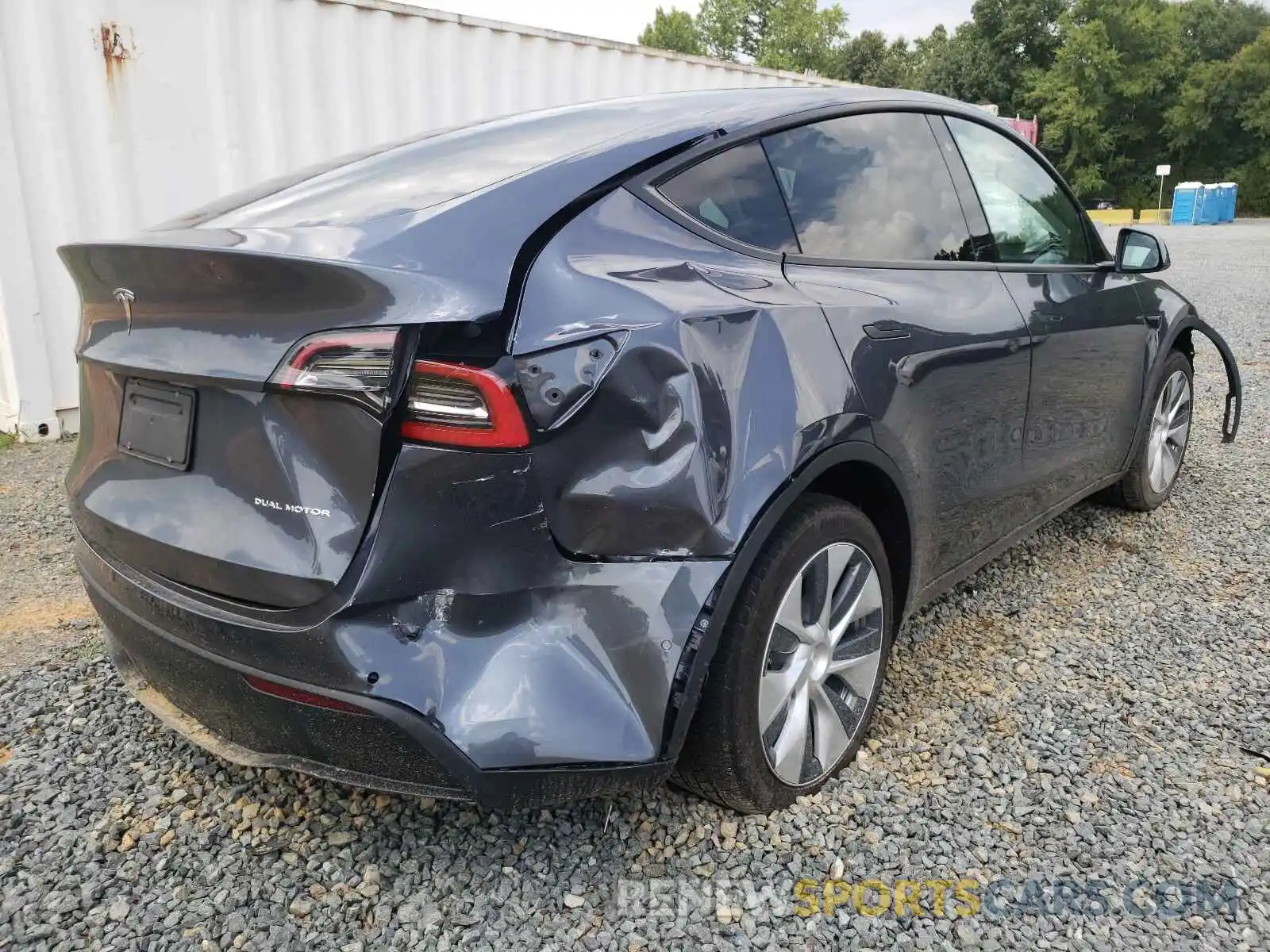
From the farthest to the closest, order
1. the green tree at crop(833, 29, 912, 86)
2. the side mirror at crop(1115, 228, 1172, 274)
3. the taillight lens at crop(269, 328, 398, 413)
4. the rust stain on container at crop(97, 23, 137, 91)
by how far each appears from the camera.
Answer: the green tree at crop(833, 29, 912, 86), the rust stain on container at crop(97, 23, 137, 91), the side mirror at crop(1115, 228, 1172, 274), the taillight lens at crop(269, 328, 398, 413)

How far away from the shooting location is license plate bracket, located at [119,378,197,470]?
186 centimetres

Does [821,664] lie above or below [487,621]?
below

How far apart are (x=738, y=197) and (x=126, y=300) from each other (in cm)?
131

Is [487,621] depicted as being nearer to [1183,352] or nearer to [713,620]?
[713,620]

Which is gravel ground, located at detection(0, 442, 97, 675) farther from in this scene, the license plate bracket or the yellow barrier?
the yellow barrier

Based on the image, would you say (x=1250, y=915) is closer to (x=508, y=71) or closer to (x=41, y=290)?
(x=41, y=290)

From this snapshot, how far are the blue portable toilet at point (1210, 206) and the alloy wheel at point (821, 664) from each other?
4423cm

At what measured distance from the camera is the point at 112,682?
2854 mm

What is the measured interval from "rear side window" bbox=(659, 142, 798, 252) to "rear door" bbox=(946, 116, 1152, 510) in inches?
41.2

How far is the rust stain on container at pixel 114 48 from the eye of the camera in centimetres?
577

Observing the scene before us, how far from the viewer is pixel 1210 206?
131 ft

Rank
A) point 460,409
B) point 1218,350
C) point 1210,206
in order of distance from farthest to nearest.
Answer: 1. point 1210,206
2. point 1218,350
3. point 460,409

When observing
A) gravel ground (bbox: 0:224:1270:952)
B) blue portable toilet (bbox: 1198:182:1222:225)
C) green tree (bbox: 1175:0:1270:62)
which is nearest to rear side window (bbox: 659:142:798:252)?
gravel ground (bbox: 0:224:1270:952)

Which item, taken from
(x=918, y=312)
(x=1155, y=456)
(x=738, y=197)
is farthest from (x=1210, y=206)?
(x=738, y=197)
